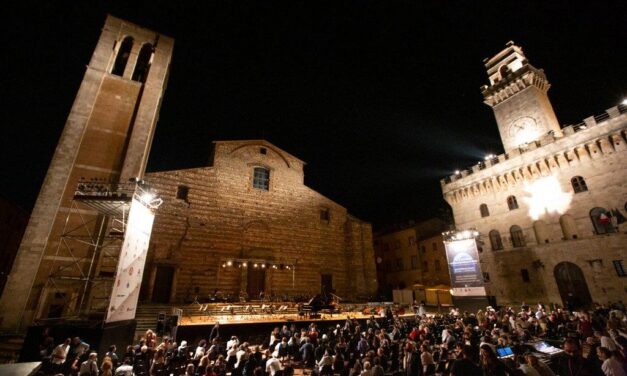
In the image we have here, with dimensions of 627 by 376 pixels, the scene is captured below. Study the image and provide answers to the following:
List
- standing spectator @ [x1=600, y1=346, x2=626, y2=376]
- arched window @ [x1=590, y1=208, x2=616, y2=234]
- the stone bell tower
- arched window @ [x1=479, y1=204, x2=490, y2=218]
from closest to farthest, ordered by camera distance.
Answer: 1. standing spectator @ [x1=600, y1=346, x2=626, y2=376]
2. the stone bell tower
3. arched window @ [x1=590, y1=208, x2=616, y2=234]
4. arched window @ [x1=479, y1=204, x2=490, y2=218]

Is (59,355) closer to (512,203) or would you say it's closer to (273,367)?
(273,367)

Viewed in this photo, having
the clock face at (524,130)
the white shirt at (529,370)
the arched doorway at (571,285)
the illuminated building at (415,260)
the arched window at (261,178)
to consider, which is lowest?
the white shirt at (529,370)

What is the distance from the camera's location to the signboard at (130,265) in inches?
373

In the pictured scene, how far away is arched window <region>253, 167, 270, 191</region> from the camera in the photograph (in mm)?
22391

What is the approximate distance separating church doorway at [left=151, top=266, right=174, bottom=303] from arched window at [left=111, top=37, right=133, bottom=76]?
12554mm

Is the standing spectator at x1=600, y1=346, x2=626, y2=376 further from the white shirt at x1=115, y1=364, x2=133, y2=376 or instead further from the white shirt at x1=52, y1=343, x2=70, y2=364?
the white shirt at x1=52, y1=343, x2=70, y2=364

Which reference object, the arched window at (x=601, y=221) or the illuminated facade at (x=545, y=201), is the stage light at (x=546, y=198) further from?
the arched window at (x=601, y=221)

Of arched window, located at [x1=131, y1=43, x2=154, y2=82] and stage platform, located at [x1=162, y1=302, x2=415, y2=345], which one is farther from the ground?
arched window, located at [x1=131, y1=43, x2=154, y2=82]

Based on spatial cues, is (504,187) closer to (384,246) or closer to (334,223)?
(334,223)

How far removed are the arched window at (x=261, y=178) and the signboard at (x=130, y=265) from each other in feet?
35.2

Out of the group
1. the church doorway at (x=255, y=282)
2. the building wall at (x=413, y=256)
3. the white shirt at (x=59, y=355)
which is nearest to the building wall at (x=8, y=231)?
the church doorway at (x=255, y=282)

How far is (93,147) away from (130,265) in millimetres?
8455

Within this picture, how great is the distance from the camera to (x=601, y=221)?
16.0 meters

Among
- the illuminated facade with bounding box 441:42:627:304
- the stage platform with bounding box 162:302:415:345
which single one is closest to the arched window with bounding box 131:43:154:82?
the stage platform with bounding box 162:302:415:345
